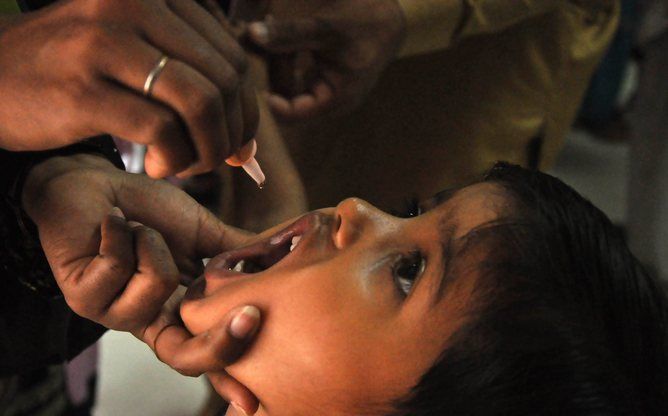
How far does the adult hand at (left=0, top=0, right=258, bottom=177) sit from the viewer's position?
46cm

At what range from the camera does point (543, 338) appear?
597 mm

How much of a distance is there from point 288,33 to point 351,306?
0.49 m

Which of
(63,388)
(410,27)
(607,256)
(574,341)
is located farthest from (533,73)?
(63,388)

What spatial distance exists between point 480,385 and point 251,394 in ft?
0.71

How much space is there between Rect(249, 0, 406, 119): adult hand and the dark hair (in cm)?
45

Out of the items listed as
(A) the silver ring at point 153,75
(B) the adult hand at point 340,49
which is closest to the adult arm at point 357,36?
(B) the adult hand at point 340,49

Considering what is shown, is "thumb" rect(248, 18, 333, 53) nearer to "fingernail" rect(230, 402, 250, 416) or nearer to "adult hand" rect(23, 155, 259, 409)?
"adult hand" rect(23, 155, 259, 409)

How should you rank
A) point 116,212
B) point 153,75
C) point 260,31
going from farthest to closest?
point 260,31
point 116,212
point 153,75

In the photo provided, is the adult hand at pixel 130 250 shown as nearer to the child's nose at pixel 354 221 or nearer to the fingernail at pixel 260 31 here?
the child's nose at pixel 354 221

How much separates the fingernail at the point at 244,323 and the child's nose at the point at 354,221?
109mm

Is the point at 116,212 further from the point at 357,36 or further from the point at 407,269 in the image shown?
the point at 357,36

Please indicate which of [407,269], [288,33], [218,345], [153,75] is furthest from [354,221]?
[288,33]

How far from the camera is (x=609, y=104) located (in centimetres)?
286

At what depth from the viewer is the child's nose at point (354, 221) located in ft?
2.21
